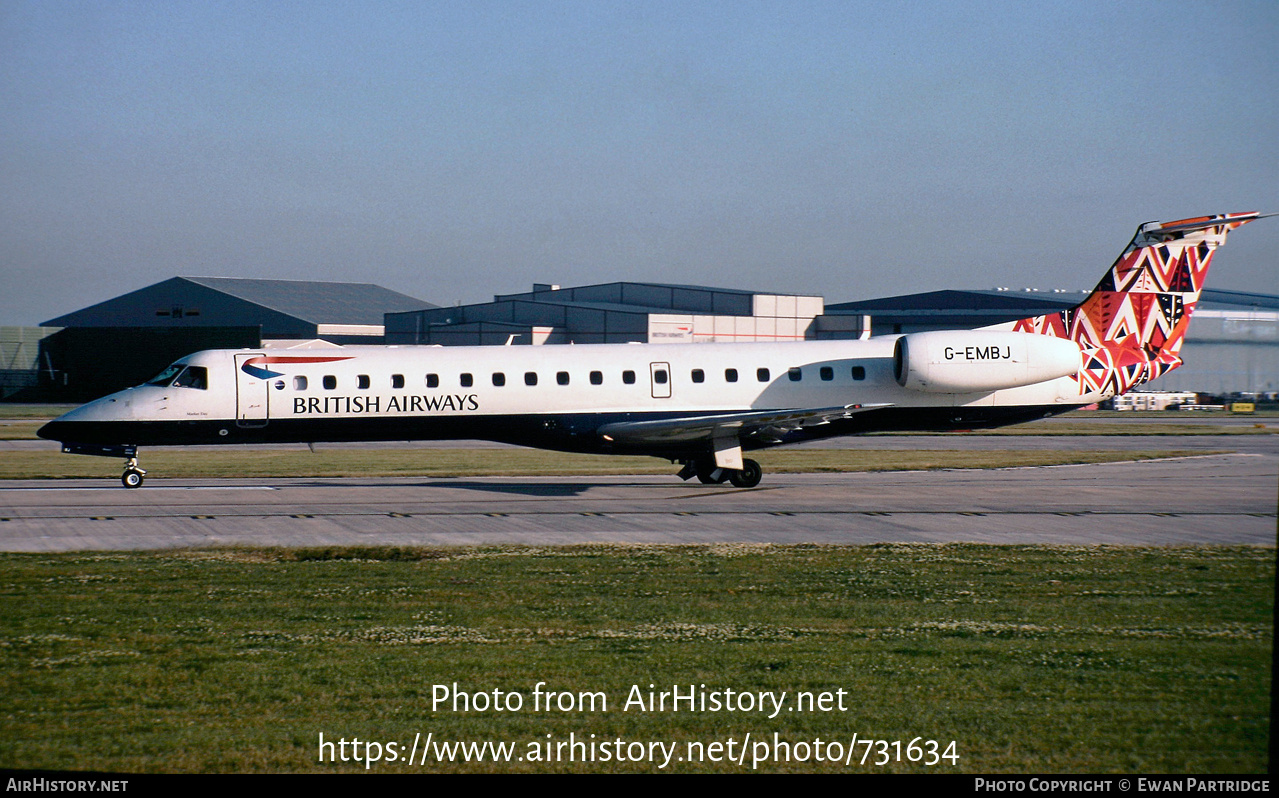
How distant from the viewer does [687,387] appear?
2578cm

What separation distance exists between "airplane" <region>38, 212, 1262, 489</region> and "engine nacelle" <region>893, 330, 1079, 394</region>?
0.12ft

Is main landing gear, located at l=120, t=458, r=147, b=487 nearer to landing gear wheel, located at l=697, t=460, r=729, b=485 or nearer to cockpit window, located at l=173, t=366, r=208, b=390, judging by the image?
cockpit window, located at l=173, t=366, r=208, b=390

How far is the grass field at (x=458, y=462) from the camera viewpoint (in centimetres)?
3028

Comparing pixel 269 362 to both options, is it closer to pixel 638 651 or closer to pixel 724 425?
pixel 724 425

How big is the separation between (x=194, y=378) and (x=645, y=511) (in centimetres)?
1127

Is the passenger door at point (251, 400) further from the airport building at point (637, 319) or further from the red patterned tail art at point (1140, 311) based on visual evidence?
the airport building at point (637, 319)

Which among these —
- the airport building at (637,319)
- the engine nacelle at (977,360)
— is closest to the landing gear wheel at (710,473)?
the engine nacelle at (977,360)

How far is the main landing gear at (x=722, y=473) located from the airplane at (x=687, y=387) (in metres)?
0.04

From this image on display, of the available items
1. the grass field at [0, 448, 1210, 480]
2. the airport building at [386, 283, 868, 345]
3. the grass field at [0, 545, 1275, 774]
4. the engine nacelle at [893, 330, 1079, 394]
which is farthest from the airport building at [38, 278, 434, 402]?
the grass field at [0, 545, 1275, 774]

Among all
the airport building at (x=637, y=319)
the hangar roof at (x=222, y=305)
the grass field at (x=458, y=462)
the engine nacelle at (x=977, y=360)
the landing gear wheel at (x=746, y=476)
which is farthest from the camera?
the hangar roof at (x=222, y=305)

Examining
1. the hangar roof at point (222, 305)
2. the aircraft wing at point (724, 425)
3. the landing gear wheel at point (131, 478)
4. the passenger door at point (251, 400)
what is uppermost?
the hangar roof at point (222, 305)
